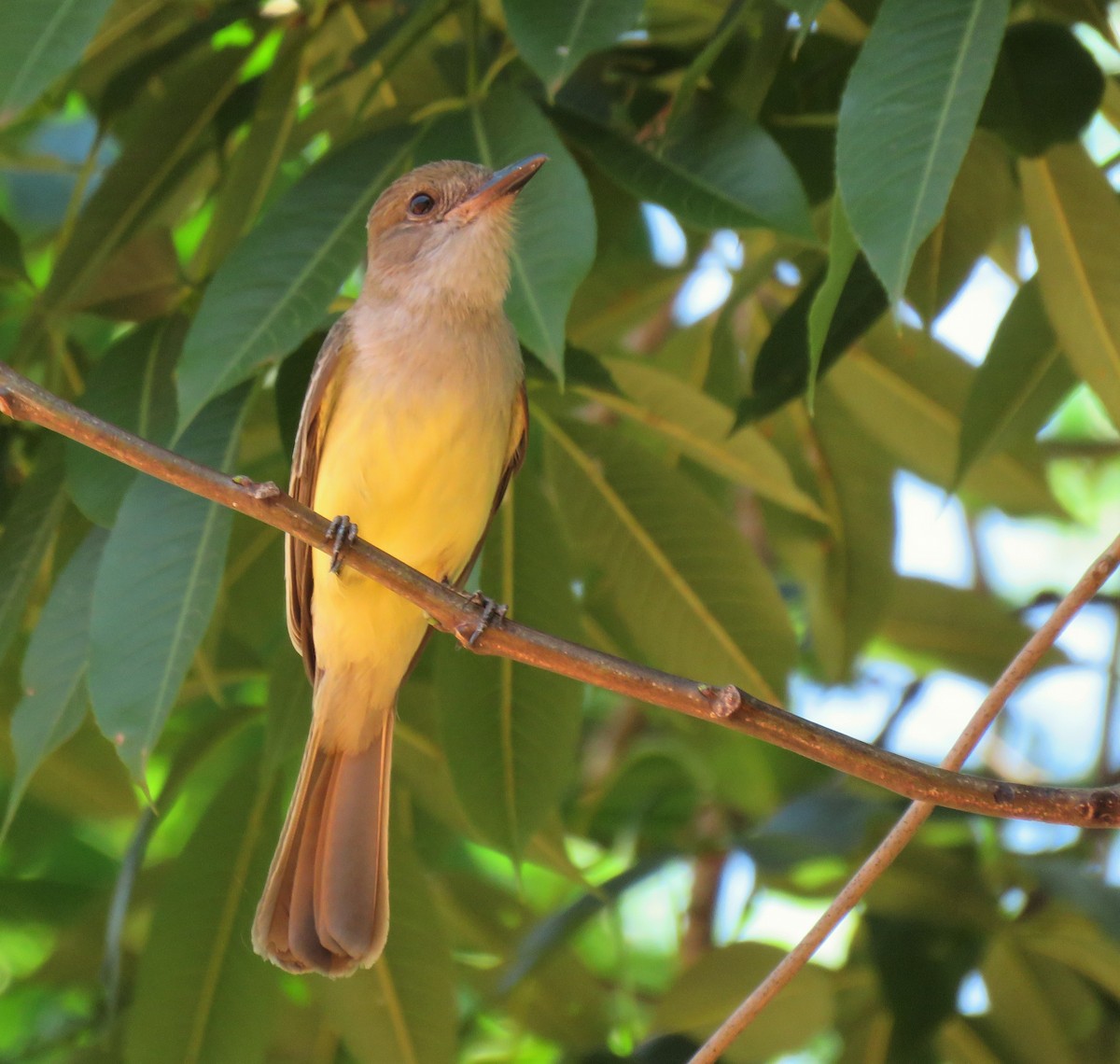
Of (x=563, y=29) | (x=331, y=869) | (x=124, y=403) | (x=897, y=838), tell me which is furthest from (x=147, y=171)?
(x=897, y=838)

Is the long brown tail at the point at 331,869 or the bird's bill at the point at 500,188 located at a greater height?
the bird's bill at the point at 500,188

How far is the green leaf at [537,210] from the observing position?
2338mm

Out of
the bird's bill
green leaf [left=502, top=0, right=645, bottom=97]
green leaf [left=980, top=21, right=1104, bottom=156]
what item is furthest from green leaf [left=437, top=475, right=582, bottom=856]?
green leaf [left=980, top=21, right=1104, bottom=156]

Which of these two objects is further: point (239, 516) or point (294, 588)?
point (239, 516)

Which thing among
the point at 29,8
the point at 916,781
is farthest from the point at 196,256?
the point at 916,781

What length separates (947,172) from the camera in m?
1.99

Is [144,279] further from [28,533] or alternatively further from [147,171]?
[28,533]

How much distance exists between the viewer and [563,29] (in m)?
2.39

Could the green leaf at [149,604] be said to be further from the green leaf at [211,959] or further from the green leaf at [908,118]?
the green leaf at [908,118]

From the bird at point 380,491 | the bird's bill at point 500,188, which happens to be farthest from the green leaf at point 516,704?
the bird's bill at point 500,188

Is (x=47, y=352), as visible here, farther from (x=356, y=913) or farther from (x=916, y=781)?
(x=916, y=781)

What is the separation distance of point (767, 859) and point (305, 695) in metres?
1.08

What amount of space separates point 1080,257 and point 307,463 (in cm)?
165

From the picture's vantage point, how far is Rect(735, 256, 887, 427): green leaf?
289 centimetres
